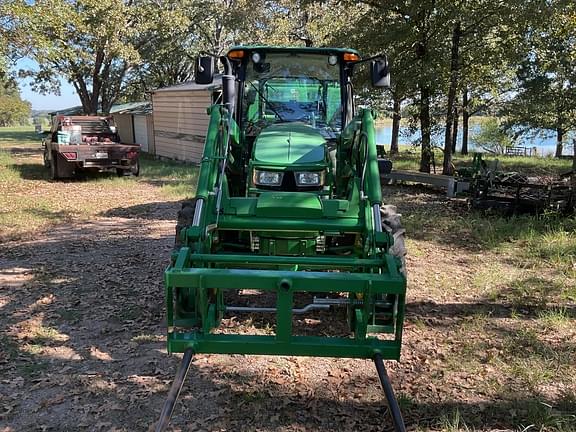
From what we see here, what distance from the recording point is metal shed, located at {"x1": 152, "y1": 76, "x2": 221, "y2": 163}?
17.7 metres

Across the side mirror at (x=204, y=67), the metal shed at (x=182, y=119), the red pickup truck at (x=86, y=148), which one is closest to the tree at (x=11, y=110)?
the metal shed at (x=182, y=119)

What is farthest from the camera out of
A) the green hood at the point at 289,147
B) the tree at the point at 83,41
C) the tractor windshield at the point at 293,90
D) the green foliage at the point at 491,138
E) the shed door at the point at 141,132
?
the green foliage at the point at 491,138

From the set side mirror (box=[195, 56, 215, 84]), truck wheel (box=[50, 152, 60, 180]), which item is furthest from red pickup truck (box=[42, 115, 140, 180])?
side mirror (box=[195, 56, 215, 84])

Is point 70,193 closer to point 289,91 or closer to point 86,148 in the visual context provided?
point 86,148

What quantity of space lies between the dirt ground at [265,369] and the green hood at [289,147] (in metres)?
1.73

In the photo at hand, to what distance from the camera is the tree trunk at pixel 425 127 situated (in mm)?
13773

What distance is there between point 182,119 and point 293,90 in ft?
46.8

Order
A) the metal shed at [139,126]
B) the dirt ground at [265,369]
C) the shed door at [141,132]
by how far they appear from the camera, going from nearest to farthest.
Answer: the dirt ground at [265,369] < the metal shed at [139,126] < the shed door at [141,132]

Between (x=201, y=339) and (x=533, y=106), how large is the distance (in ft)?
48.0

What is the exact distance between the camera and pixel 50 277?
6.23m

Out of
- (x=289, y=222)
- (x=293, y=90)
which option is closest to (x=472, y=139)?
(x=293, y=90)

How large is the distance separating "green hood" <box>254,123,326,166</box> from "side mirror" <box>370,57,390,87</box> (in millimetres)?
796

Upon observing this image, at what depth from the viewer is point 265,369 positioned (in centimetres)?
411

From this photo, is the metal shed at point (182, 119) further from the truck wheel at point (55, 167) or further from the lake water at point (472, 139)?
the lake water at point (472, 139)
